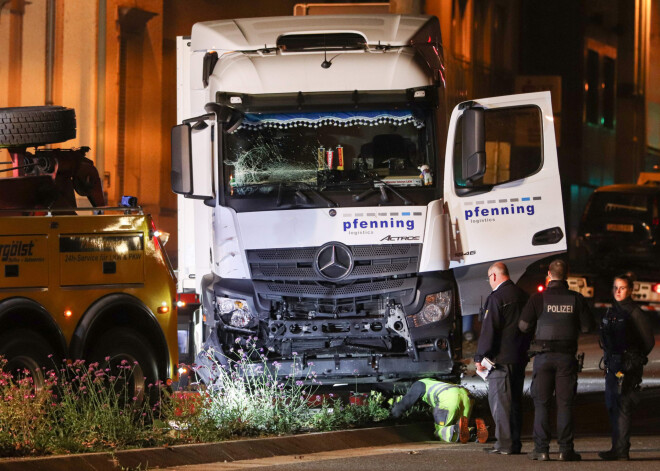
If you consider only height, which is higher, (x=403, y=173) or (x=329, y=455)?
(x=403, y=173)

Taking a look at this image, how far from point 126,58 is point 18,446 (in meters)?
15.5

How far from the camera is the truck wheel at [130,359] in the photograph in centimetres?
1186

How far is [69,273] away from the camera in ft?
38.0

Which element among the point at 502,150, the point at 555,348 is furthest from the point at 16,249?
the point at 502,150

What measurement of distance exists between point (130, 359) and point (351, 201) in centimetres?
251

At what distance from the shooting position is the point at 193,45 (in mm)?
13172

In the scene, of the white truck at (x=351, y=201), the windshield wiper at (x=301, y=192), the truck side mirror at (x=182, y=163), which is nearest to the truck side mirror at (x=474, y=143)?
the white truck at (x=351, y=201)

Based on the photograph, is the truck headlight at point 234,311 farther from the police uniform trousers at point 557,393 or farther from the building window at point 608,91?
the building window at point 608,91

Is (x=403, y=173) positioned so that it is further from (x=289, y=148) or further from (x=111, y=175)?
(x=111, y=175)

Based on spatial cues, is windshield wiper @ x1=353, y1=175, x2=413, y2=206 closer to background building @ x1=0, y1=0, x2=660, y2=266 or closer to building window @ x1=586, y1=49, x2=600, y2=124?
background building @ x1=0, y1=0, x2=660, y2=266

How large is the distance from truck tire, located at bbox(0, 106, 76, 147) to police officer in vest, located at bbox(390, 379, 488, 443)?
4118mm

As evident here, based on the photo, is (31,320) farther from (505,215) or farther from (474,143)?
(505,215)

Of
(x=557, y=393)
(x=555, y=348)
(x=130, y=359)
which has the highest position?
(x=555, y=348)

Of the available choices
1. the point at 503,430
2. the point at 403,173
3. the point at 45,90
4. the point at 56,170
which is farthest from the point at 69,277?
the point at 45,90
